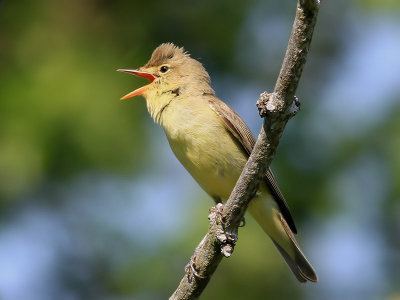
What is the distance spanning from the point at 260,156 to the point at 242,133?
1.41 meters

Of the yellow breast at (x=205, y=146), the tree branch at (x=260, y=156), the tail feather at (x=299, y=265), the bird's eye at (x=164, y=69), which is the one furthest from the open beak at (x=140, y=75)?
the tree branch at (x=260, y=156)

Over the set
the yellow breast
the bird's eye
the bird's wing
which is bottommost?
the yellow breast

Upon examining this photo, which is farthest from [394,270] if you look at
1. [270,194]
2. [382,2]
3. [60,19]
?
[60,19]

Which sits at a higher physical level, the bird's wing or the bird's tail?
the bird's wing

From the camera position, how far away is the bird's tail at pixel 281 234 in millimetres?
5574

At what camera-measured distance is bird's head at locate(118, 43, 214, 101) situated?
582 cm

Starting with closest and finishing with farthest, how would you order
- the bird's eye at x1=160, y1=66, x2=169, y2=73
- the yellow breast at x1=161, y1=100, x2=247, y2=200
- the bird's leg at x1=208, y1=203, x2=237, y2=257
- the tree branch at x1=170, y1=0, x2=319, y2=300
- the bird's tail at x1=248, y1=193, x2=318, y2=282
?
1. the tree branch at x1=170, y1=0, x2=319, y2=300
2. the bird's leg at x1=208, y1=203, x2=237, y2=257
3. the yellow breast at x1=161, y1=100, x2=247, y2=200
4. the bird's tail at x1=248, y1=193, x2=318, y2=282
5. the bird's eye at x1=160, y1=66, x2=169, y2=73

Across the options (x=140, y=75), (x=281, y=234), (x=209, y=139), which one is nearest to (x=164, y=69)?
(x=140, y=75)

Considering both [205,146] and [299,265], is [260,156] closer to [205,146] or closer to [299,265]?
[205,146]

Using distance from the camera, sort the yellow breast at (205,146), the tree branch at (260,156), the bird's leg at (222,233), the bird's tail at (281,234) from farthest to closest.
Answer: the bird's tail at (281,234) → the yellow breast at (205,146) → the bird's leg at (222,233) → the tree branch at (260,156)

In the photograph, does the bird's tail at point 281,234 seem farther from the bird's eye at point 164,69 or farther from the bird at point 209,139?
the bird's eye at point 164,69

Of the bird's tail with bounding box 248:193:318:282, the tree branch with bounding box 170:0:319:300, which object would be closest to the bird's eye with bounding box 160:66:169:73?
the bird's tail with bounding box 248:193:318:282

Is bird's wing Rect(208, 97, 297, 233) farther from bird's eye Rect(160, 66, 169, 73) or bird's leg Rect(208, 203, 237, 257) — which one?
bird's leg Rect(208, 203, 237, 257)

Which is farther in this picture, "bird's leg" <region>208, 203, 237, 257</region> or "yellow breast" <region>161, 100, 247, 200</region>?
"yellow breast" <region>161, 100, 247, 200</region>
